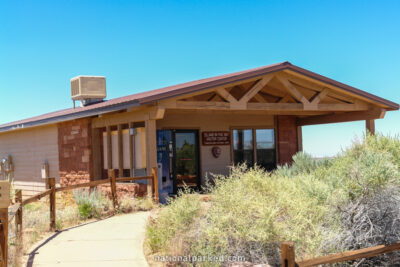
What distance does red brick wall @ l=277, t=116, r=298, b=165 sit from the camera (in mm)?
16656

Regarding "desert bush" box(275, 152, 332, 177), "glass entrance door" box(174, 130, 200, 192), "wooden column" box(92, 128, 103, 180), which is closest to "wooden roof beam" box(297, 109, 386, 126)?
"desert bush" box(275, 152, 332, 177)

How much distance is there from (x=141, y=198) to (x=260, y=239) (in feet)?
21.0

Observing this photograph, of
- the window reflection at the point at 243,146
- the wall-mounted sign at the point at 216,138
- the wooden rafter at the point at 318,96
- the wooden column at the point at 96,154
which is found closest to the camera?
the wooden rafter at the point at 318,96

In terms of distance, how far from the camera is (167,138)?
13844 millimetres

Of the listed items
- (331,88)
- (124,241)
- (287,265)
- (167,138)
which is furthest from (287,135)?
(287,265)

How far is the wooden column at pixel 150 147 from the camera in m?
10.8

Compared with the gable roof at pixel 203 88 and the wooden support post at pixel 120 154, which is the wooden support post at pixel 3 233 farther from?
the wooden support post at pixel 120 154

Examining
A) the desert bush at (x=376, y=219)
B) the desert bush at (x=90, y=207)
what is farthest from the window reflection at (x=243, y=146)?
the desert bush at (x=376, y=219)

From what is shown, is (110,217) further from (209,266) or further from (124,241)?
(209,266)

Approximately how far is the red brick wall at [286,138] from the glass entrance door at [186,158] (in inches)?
143

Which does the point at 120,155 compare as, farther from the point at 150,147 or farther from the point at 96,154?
the point at 150,147

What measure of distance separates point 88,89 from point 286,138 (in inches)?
298

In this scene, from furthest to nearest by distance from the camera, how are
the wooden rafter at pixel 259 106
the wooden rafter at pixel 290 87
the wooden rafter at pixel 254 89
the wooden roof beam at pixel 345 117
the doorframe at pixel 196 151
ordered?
the wooden roof beam at pixel 345 117 < the doorframe at pixel 196 151 < the wooden rafter at pixel 290 87 < the wooden rafter at pixel 254 89 < the wooden rafter at pixel 259 106

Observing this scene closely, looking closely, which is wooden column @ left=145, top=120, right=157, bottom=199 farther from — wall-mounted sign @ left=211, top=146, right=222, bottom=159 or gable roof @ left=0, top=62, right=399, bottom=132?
wall-mounted sign @ left=211, top=146, right=222, bottom=159
